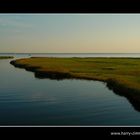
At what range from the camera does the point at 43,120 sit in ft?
11.6

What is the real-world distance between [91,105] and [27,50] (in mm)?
1089

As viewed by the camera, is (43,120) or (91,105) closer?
(43,120)

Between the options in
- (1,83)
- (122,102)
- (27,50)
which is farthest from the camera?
(122,102)

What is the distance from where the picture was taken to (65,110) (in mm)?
3727

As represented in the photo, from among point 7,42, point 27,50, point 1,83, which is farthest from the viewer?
point 27,50

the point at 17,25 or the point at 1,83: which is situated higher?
the point at 17,25
